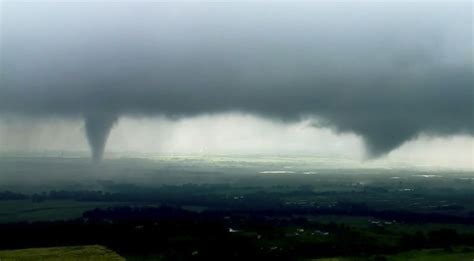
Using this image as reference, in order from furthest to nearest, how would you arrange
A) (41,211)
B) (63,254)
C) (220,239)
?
1. (41,211)
2. (220,239)
3. (63,254)

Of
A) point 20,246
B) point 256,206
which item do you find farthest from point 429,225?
point 20,246

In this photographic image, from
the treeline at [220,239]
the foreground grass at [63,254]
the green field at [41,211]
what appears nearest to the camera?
the foreground grass at [63,254]

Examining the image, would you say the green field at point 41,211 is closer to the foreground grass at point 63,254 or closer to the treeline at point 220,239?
the treeline at point 220,239

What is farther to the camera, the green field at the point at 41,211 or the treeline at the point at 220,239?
the green field at the point at 41,211

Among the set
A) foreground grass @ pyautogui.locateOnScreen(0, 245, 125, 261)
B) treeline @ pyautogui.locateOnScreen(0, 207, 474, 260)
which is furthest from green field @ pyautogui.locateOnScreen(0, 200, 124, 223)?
foreground grass @ pyautogui.locateOnScreen(0, 245, 125, 261)

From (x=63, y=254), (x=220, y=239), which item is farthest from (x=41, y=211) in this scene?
(x=220, y=239)

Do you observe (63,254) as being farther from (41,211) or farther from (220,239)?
(41,211)

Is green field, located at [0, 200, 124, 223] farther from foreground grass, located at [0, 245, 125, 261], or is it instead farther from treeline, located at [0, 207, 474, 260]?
foreground grass, located at [0, 245, 125, 261]

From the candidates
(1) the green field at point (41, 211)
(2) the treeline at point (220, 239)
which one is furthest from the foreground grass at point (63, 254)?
(1) the green field at point (41, 211)

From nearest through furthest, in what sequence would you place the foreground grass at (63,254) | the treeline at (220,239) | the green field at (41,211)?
the foreground grass at (63,254), the treeline at (220,239), the green field at (41,211)

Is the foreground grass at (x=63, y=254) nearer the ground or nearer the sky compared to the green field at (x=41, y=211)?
nearer the sky
